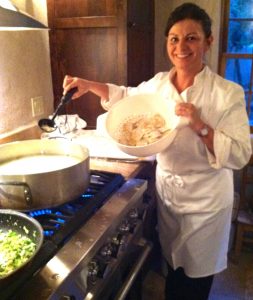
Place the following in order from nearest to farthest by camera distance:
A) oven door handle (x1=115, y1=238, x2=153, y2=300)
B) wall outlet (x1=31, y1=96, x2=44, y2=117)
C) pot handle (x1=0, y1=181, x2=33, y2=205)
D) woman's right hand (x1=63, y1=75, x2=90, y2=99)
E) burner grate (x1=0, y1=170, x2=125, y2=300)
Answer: burner grate (x1=0, y1=170, x2=125, y2=300) → pot handle (x1=0, y1=181, x2=33, y2=205) → oven door handle (x1=115, y1=238, x2=153, y2=300) → woman's right hand (x1=63, y1=75, x2=90, y2=99) → wall outlet (x1=31, y1=96, x2=44, y2=117)

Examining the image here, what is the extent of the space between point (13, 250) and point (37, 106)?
102 centimetres

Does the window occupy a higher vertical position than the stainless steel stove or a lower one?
higher

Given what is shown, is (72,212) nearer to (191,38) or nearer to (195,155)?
(195,155)

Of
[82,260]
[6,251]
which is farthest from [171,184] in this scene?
[6,251]

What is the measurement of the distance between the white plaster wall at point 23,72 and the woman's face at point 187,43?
2.29 feet

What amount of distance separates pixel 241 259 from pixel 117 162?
124cm

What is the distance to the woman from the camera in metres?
1.07

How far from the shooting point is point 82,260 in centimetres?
73

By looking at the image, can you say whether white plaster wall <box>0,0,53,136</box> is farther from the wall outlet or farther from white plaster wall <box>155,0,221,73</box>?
white plaster wall <box>155,0,221,73</box>

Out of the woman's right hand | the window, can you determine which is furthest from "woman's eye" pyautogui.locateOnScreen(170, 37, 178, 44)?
the window

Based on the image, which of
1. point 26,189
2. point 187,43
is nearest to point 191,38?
point 187,43

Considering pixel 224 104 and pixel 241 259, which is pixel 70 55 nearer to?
pixel 224 104

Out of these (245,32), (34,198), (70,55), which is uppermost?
(245,32)

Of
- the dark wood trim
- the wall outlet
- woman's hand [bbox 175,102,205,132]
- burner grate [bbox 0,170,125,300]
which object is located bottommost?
burner grate [bbox 0,170,125,300]
